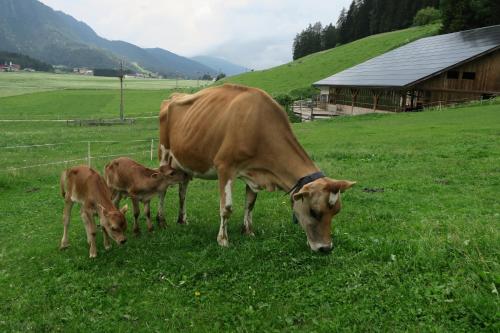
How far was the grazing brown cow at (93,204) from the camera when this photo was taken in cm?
780

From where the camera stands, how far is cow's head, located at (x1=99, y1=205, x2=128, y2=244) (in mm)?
7738

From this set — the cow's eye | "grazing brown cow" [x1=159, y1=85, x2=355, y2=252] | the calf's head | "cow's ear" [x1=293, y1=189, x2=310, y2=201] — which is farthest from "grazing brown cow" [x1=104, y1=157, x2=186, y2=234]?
the cow's eye

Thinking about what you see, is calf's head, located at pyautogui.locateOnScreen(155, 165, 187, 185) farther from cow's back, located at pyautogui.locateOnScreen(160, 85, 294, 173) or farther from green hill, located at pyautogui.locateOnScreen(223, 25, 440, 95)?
green hill, located at pyautogui.locateOnScreen(223, 25, 440, 95)

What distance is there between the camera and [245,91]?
8023mm

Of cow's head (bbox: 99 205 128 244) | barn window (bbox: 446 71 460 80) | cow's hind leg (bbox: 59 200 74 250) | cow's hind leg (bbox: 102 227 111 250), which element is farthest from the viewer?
barn window (bbox: 446 71 460 80)

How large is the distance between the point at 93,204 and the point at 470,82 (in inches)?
1624

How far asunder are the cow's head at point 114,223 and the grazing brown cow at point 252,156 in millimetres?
1790

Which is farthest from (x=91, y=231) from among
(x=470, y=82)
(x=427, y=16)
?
(x=427, y=16)

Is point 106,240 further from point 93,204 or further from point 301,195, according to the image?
point 301,195

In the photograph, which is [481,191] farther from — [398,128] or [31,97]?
[31,97]

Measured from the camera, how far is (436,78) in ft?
133

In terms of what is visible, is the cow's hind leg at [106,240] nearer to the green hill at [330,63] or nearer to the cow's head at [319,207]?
the cow's head at [319,207]

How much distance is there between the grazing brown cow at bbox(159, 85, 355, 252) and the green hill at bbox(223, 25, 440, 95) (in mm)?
62920

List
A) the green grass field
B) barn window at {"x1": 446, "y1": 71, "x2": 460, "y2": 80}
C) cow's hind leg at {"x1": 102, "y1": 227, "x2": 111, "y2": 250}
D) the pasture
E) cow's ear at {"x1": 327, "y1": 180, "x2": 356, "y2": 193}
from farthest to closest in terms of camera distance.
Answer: the green grass field → barn window at {"x1": 446, "y1": 71, "x2": 460, "y2": 80} → cow's hind leg at {"x1": 102, "y1": 227, "x2": 111, "y2": 250} → cow's ear at {"x1": 327, "y1": 180, "x2": 356, "y2": 193} → the pasture
